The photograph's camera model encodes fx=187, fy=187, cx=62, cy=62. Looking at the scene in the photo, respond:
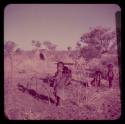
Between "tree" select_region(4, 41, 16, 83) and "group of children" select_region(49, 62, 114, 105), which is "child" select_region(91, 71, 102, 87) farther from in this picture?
"tree" select_region(4, 41, 16, 83)

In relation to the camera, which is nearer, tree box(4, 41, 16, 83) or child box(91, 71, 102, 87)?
tree box(4, 41, 16, 83)

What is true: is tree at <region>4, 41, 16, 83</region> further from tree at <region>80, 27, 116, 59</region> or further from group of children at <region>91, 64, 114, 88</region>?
group of children at <region>91, 64, 114, 88</region>

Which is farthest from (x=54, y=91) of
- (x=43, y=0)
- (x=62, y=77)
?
(x=43, y=0)

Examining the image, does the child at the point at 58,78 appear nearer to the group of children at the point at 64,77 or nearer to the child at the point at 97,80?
the group of children at the point at 64,77

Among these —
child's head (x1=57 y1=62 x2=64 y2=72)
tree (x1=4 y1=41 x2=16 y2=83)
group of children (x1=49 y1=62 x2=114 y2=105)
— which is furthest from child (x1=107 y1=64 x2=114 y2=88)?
tree (x1=4 y1=41 x2=16 y2=83)

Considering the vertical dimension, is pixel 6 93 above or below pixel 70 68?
below

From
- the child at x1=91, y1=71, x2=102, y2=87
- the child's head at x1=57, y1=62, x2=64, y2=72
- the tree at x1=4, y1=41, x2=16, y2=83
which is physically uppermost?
the tree at x1=4, y1=41, x2=16, y2=83

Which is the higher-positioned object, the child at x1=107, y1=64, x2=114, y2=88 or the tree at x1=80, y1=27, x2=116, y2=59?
the tree at x1=80, y1=27, x2=116, y2=59

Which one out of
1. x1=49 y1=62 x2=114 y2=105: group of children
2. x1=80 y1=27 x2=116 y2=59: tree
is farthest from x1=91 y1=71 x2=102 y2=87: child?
x1=80 y1=27 x2=116 y2=59: tree

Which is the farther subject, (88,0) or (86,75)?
(86,75)

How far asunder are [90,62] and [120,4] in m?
0.53

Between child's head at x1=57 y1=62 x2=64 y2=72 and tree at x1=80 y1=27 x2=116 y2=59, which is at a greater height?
tree at x1=80 y1=27 x2=116 y2=59

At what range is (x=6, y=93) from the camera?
5.00ft
